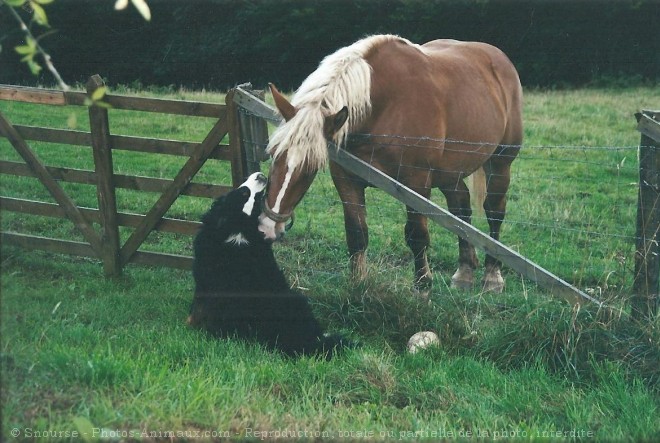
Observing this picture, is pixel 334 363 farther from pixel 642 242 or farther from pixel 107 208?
pixel 107 208

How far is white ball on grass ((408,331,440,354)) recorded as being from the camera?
5461mm

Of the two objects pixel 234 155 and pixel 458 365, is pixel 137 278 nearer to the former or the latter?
pixel 234 155

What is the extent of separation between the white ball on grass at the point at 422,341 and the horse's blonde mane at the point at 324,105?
1418mm

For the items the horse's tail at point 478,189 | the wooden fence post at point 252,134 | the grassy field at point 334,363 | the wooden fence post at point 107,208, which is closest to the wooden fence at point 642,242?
the grassy field at point 334,363

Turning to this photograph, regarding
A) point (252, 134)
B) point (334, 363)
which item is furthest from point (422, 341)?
point (252, 134)

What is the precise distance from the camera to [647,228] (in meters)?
5.37

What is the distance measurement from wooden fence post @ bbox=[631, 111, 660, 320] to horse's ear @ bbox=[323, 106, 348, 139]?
6.73 feet

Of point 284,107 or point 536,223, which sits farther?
point 536,223

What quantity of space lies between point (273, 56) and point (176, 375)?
22263 mm

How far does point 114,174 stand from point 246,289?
2.48 m

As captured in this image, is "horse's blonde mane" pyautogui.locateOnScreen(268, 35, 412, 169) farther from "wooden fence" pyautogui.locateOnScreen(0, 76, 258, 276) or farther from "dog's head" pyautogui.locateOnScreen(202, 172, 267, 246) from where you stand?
"wooden fence" pyautogui.locateOnScreen(0, 76, 258, 276)

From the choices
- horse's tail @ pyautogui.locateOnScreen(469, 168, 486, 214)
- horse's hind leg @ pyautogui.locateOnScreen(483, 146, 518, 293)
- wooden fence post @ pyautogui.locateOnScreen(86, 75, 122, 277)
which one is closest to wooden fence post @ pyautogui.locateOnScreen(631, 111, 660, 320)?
horse's hind leg @ pyautogui.locateOnScreen(483, 146, 518, 293)

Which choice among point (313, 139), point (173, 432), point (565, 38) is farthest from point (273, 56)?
point (173, 432)

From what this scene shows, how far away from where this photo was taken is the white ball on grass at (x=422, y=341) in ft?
17.9
